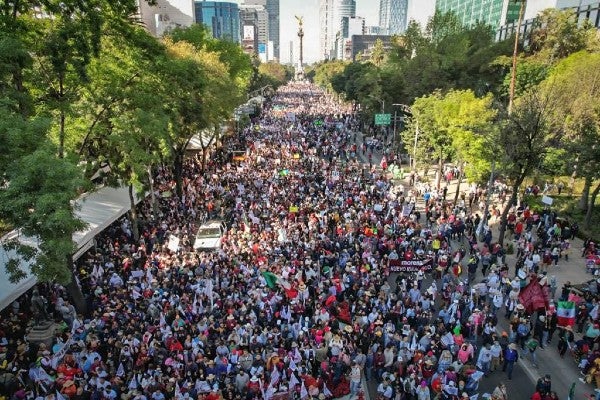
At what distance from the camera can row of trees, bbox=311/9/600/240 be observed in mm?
19875

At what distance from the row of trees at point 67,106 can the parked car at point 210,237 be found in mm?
3460

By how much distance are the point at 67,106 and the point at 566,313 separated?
16.0 meters

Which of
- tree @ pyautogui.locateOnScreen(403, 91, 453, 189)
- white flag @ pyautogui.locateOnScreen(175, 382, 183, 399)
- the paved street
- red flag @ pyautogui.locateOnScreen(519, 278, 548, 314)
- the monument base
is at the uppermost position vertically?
tree @ pyautogui.locateOnScreen(403, 91, 453, 189)

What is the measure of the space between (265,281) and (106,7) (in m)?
10.7

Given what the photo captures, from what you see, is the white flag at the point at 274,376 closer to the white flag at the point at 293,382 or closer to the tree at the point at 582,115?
the white flag at the point at 293,382

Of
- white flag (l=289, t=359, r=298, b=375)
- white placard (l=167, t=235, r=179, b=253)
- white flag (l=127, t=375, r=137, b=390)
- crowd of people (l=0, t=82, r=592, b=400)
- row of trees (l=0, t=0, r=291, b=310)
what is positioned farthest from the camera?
white placard (l=167, t=235, r=179, b=253)

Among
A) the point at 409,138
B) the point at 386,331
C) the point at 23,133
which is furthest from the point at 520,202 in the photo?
the point at 23,133

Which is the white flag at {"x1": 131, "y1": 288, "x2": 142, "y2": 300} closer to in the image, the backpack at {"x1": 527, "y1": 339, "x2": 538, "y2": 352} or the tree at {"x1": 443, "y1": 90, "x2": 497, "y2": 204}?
the backpack at {"x1": 527, "y1": 339, "x2": 538, "y2": 352}

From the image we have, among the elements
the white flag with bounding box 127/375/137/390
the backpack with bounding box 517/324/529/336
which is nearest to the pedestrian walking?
the backpack with bounding box 517/324/529/336

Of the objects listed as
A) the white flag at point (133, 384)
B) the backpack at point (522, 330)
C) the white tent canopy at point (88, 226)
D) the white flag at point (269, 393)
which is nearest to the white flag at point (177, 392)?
the white flag at point (133, 384)

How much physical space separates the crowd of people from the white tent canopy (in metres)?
0.90

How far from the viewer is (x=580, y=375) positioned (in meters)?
11.6

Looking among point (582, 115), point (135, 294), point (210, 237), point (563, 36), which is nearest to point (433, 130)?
point (582, 115)

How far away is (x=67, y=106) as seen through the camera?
44.0ft
